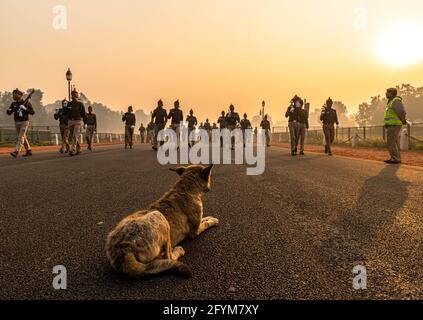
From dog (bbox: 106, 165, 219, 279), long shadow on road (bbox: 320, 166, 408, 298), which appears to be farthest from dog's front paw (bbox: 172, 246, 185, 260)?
long shadow on road (bbox: 320, 166, 408, 298)

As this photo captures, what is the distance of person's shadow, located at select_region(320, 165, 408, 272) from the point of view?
303 centimetres

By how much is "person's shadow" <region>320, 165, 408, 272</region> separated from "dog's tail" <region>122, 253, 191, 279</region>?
1280 millimetres

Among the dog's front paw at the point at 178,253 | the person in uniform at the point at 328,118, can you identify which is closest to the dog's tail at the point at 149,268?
the dog's front paw at the point at 178,253

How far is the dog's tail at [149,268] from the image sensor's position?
244cm

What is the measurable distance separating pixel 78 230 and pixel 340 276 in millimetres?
2866

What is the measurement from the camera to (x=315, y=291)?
2.34 meters

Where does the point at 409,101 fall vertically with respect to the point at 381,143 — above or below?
above

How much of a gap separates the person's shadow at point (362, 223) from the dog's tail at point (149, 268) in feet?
4.20

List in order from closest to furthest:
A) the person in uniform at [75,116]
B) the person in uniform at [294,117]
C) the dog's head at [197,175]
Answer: the dog's head at [197,175]
the person in uniform at [75,116]
the person in uniform at [294,117]

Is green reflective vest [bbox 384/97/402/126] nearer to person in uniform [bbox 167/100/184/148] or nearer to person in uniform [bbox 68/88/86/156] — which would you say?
person in uniform [bbox 167/100/184/148]

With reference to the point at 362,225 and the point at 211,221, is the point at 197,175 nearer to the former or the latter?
the point at 211,221

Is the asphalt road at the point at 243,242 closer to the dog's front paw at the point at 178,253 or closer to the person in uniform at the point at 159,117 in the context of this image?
the dog's front paw at the point at 178,253
